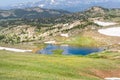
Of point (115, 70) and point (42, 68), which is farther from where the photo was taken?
point (115, 70)

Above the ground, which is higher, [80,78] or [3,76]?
[3,76]

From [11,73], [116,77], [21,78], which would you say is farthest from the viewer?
[116,77]

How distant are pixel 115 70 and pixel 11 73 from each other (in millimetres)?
29109

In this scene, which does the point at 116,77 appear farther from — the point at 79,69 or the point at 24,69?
the point at 24,69

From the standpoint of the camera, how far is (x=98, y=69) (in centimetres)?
6719

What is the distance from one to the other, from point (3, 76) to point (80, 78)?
1488 centimetres

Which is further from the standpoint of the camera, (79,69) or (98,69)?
(98,69)

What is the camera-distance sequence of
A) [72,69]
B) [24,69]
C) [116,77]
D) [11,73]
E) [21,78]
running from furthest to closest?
1. [116,77]
2. [72,69]
3. [24,69]
4. [11,73]
5. [21,78]

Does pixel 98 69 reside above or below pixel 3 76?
below

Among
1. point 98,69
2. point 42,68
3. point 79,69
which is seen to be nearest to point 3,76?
point 42,68

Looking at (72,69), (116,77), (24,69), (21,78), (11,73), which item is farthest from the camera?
(116,77)

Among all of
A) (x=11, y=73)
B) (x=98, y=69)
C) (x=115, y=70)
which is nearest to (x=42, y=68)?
(x=11, y=73)

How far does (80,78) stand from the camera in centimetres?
5434

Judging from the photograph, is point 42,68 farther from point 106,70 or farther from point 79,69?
point 106,70
